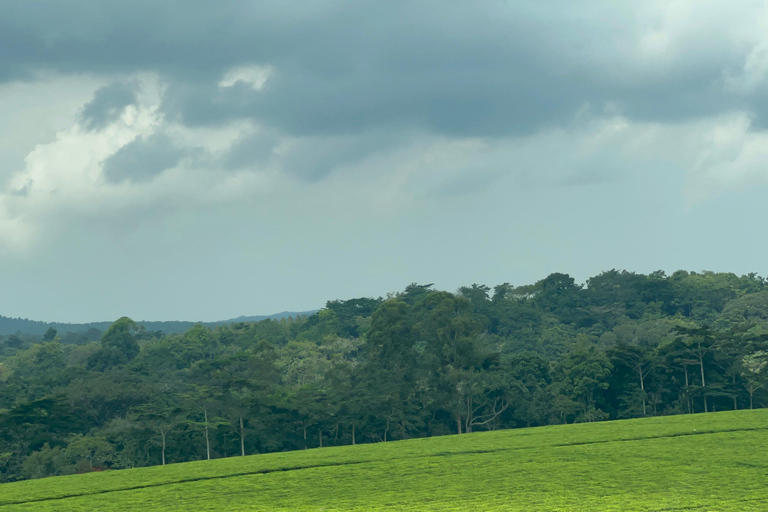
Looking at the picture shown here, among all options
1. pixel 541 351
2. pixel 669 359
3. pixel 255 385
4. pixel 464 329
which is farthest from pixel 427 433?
pixel 541 351

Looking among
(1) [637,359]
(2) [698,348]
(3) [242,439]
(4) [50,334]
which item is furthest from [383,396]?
(4) [50,334]

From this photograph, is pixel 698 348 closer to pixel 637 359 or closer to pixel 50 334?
pixel 637 359

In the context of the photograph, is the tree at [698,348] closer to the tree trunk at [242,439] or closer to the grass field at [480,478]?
the grass field at [480,478]

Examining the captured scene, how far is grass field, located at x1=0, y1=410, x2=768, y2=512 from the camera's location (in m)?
21.0

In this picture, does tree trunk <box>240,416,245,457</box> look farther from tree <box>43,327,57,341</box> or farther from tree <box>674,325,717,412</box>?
tree <box>43,327,57,341</box>

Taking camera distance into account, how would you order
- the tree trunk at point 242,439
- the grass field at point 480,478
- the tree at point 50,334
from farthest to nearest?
the tree at point 50,334
the tree trunk at point 242,439
the grass field at point 480,478

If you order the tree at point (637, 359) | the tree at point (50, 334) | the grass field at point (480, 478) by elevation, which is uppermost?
the tree at point (50, 334)

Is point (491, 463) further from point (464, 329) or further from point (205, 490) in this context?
point (464, 329)

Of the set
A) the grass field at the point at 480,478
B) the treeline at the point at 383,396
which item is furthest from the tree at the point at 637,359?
the grass field at the point at 480,478

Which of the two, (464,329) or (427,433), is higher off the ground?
(464,329)

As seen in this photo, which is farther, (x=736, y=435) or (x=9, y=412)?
(x=9, y=412)

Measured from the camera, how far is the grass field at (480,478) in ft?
68.8

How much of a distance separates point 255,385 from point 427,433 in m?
11.1

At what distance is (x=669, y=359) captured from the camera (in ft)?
159
